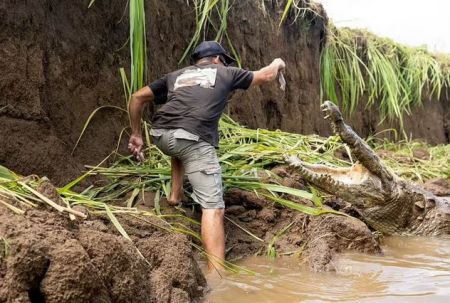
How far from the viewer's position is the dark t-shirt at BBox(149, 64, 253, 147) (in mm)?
3305

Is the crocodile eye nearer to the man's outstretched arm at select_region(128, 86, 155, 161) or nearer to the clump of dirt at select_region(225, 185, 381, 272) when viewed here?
the clump of dirt at select_region(225, 185, 381, 272)

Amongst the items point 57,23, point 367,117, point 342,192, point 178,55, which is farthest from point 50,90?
point 367,117

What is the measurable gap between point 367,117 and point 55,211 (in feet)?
24.3

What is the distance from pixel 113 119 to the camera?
157 inches

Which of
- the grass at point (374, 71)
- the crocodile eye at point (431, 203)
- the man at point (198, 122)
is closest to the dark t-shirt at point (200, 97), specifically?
the man at point (198, 122)

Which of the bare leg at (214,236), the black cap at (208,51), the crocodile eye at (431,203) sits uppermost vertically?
the black cap at (208,51)

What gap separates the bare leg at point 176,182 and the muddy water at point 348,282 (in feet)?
2.09

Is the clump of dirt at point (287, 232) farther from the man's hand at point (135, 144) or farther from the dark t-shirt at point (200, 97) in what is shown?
the man's hand at point (135, 144)

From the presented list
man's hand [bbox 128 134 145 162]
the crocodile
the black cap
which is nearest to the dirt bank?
man's hand [bbox 128 134 145 162]

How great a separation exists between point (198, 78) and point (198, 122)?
346mm

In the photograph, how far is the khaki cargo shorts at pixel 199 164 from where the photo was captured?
317 cm

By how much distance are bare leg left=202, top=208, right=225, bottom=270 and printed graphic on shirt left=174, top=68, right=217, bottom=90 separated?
0.87 meters

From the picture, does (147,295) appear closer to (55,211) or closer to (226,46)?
(55,211)

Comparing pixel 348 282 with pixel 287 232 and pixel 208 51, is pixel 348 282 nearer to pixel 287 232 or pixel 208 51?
pixel 287 232
